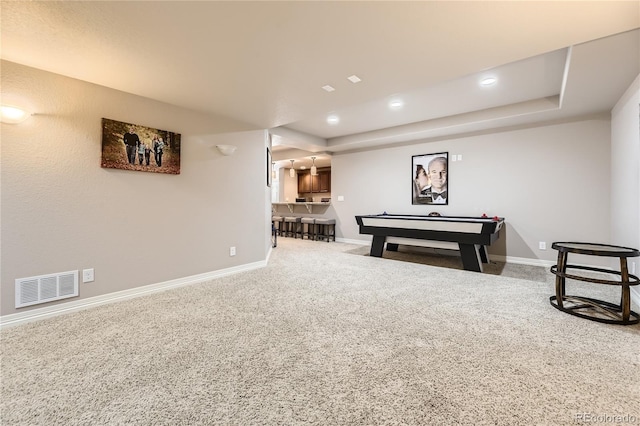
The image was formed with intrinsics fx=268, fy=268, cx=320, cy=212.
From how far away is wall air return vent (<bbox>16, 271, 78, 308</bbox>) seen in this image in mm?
2303

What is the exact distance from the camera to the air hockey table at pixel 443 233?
147 inches

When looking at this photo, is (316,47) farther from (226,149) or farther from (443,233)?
(443,233)

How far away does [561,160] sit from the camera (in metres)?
4.15

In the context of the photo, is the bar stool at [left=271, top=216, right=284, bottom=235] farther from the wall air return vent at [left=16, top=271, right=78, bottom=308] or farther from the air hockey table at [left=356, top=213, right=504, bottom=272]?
the wall air return vent at [left=16, top=271, right=78, bottom=308]

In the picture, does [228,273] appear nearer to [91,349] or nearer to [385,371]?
[91,349]

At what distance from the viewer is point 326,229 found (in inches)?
280

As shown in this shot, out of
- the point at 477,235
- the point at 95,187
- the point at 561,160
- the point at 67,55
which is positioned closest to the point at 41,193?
the point at 95,187

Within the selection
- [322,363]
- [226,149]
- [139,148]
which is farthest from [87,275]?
[322,363]

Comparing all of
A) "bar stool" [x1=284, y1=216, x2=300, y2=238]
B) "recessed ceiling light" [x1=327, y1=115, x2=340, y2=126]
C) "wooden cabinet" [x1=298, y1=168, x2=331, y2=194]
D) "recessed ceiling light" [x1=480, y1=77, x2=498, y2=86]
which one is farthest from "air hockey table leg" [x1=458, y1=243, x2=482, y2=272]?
"wooden cabinet" [x1=298, y1=168, x2=331, y2=194]

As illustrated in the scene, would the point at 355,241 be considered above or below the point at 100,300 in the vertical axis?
above

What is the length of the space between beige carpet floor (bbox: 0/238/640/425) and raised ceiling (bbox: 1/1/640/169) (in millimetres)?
2210

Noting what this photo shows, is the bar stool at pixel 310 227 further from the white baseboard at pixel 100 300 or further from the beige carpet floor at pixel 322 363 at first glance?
the beige carpet floor at pixel 322 363

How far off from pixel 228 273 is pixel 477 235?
11.7ft

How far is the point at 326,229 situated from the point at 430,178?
2907 mm
